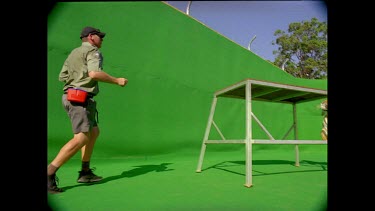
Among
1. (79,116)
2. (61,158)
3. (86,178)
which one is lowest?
(86,178)

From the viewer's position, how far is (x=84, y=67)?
1.72m

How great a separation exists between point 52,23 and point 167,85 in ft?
4.94

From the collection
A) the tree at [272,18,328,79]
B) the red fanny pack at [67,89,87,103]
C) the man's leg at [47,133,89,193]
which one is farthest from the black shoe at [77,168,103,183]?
the tree at [272,18,328,79]

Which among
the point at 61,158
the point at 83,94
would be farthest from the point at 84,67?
the point at 61,158

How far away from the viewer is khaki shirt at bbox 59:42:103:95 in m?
1.68

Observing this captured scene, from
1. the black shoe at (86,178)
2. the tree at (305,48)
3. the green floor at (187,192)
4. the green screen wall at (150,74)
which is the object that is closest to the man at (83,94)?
the black shoe at (86,178)

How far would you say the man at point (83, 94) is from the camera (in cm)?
157

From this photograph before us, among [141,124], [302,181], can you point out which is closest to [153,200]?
[302,181]

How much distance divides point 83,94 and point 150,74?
1.66m

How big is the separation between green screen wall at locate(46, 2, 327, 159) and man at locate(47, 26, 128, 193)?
666mm

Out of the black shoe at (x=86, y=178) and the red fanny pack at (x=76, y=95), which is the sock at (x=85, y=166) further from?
the red fanny pack at (x=76, y=95)

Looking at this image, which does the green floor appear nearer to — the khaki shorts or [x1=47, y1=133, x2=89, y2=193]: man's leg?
[x1=47, y1=133, x2=89, y2=193]: man's leg

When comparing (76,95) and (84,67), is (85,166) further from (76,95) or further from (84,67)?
(84,67)

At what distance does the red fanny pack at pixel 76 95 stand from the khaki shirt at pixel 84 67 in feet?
0.19
